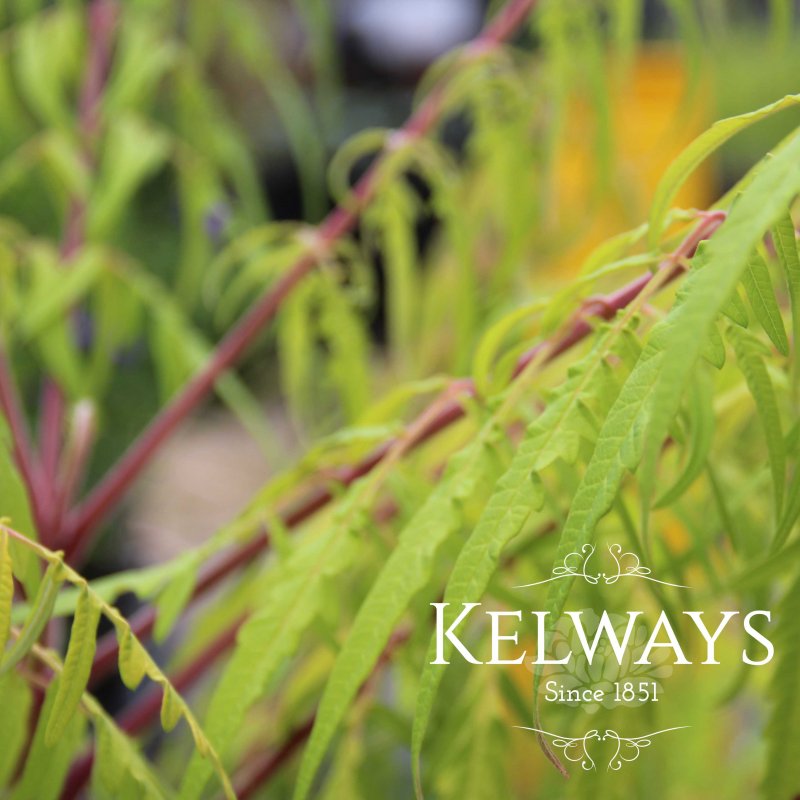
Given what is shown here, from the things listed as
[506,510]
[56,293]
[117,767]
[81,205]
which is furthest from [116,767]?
[81,205]

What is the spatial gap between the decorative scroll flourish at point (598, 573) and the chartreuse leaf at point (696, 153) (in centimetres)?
9

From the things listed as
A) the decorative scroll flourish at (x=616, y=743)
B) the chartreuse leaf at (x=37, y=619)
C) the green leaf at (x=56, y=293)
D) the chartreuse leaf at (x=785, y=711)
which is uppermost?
the green leaf at (x=56, y=293)

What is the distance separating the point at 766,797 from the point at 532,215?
307mm

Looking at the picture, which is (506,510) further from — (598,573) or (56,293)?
(56,293)

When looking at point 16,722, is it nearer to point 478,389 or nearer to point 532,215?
point 478,389

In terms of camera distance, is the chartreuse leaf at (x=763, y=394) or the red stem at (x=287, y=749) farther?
the red stem at (x=287, y=749)

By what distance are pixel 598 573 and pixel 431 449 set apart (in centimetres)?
22

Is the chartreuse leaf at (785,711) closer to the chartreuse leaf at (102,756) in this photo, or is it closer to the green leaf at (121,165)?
the chartreuse leaf at (102,756)

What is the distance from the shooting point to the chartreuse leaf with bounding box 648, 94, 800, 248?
23cm

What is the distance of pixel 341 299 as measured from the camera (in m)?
0.48

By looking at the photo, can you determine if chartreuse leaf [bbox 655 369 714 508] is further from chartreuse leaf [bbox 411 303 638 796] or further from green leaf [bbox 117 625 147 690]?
green leaf [bbox 117 625 147 690]

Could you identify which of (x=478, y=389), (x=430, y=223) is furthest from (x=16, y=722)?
(x=430, y=223)

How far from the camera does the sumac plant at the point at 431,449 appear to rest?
0.79ft

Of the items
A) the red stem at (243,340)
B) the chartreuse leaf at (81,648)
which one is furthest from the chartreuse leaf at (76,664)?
the red stem at (243,340)
